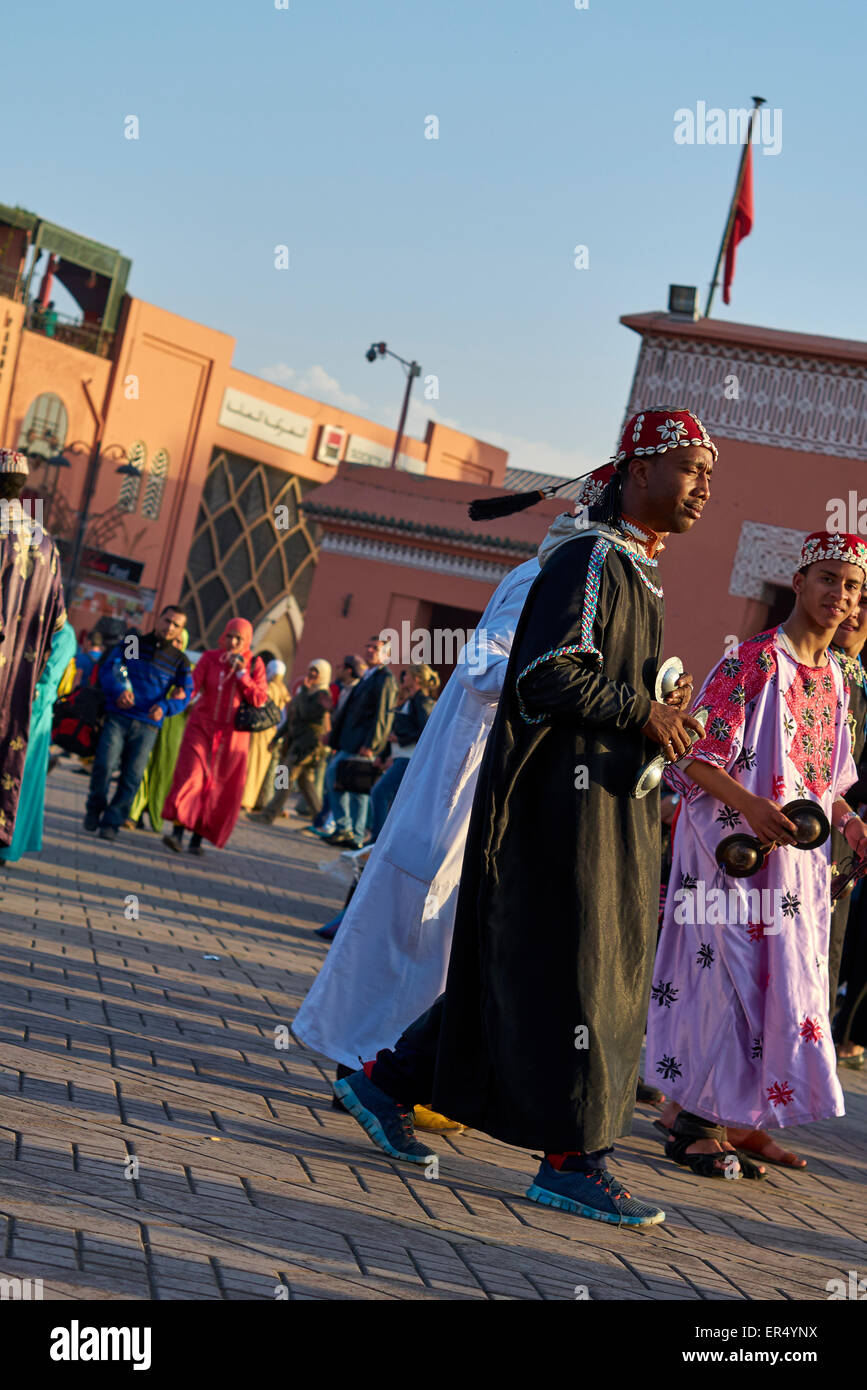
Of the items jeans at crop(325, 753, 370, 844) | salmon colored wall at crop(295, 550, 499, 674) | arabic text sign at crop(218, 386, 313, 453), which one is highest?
arabic text sign at crop(218, 386, 313, 453)

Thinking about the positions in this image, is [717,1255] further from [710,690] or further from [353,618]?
[353,618]

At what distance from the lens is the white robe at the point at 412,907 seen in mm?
4676

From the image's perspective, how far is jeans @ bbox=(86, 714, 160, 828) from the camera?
455 inches

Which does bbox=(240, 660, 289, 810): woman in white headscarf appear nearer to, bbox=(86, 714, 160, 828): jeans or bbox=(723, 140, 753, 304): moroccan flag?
bbox=(86, 714, 160, 828): jeans

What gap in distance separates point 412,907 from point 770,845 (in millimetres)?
1142

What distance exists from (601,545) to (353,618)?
23.5m

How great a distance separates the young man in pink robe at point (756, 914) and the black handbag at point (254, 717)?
683 centimetres

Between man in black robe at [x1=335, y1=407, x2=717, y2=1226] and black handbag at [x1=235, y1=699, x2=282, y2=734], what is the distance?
783 cm

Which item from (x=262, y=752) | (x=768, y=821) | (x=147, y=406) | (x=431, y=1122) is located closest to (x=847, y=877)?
(x=768, y=821)

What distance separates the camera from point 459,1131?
5027 mm

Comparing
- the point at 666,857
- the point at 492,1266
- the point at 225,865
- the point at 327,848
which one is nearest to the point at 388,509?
the point at 327,848

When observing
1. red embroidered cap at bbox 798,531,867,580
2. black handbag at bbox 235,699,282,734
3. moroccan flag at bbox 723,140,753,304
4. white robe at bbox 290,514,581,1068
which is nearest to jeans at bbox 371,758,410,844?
black handbag at bbox 235,699,282,734

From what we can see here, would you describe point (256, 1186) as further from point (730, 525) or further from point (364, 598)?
point (364, 598)

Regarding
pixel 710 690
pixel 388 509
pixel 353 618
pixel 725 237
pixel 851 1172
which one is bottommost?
pixel 851 1172
